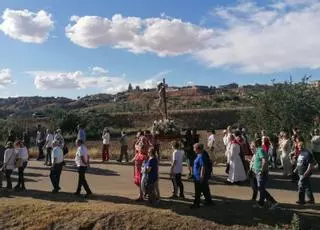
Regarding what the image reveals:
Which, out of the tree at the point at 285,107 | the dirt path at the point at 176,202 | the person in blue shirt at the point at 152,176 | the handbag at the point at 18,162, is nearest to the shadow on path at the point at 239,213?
the dirt path at the point at 176,202

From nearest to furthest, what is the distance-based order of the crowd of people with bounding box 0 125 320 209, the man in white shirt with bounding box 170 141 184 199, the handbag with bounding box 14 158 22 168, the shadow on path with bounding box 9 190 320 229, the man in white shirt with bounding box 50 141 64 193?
the shadow on path with bounding box 9 190 320 229, the crowd of people with bounding box 0 125 320 209, the man in white shirt with bounding box 170 141 184 199, the man in white shirt with bounding box 50 141 64 193, the handbag with bounding box 14 158 22 168

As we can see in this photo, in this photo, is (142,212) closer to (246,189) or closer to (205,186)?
(205,186)

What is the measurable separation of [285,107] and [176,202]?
43.4ft

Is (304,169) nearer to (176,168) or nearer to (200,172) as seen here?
(200,172)

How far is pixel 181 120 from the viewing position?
5666 centimetres

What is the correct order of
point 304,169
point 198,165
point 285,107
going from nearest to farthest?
point 198,165, point 304,169, point 285,107

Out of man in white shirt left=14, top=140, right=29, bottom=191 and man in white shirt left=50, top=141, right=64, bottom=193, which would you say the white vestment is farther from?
man in white shirt left=14, top=140, right=29, bottom=191

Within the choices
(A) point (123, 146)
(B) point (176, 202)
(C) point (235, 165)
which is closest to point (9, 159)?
(B) point (176, 202)

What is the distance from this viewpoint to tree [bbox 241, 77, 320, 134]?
26672mm

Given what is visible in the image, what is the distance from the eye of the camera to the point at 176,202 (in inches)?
602

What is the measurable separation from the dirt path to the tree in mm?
6171

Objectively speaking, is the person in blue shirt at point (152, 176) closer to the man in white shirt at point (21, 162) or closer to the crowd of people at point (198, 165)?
the crowd of people at point (198, 165)

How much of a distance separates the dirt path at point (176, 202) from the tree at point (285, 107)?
617cm

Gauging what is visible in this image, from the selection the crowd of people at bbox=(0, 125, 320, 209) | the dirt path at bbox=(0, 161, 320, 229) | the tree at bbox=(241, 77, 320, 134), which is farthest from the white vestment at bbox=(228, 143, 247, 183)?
the tree at bbox=(241, 77, 320, 134)
